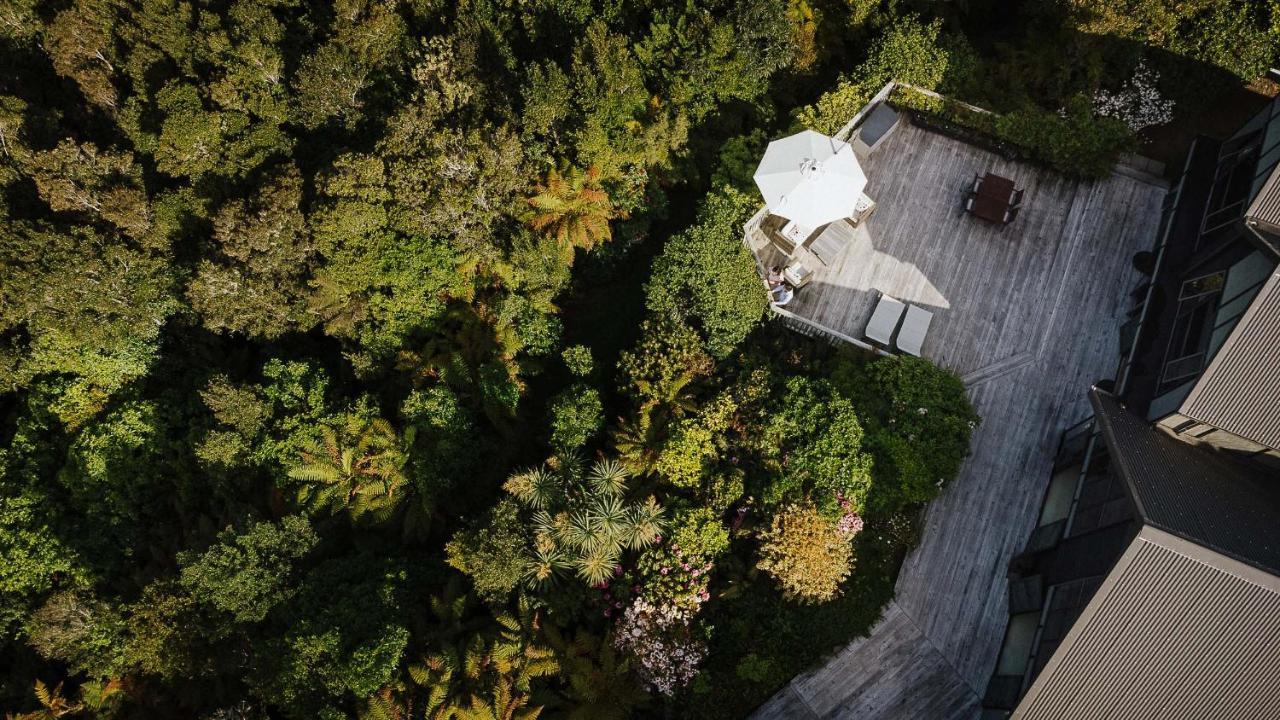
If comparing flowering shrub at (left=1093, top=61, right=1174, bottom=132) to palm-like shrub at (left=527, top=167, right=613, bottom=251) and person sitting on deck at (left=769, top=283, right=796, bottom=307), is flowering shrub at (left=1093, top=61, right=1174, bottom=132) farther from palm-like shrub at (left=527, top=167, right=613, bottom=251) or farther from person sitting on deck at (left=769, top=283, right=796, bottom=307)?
palm-like shrub at (left=527, top=167, right=613, bottom=251)

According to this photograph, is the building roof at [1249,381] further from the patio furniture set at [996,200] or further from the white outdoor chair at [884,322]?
the white outdoor chair at [884,322]

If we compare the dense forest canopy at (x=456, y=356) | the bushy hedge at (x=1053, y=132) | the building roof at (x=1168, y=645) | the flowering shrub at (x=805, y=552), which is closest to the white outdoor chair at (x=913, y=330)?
the dense forest canopy at (x=456, y=356)

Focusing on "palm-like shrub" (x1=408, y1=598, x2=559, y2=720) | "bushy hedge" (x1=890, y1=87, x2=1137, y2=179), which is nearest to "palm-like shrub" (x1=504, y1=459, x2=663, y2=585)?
"palm-like shrub" (x1=408, y1=598, x2=559, y2=720)

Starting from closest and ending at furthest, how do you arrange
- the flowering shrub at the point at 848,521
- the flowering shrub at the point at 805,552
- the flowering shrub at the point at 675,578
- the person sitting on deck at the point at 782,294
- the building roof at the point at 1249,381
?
the building roof at the point at 1249,381, the flowering shrub at the point at 805,552, the flowering shrub at the point at 675,578, the flowering shrub at the point at 848,521, the person sitting on deck at the point at 782,294

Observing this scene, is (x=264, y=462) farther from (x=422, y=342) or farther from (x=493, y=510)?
(x=493, y=510)

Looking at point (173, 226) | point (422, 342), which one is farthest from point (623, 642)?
point (173, 226)

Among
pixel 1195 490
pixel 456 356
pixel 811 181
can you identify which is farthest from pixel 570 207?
pixel 1195 490

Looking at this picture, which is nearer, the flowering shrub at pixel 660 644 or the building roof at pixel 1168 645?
the building roof at pixel 1168 645
